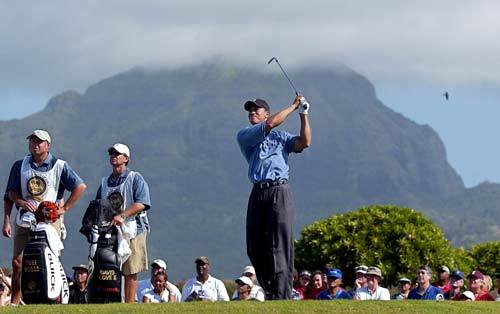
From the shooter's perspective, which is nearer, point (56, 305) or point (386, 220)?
point (56, 305)

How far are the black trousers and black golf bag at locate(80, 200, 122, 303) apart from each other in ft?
6.35

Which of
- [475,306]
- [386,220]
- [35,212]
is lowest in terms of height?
[475,306]

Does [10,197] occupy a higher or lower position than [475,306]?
higher

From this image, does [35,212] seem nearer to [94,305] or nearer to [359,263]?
[94,305]

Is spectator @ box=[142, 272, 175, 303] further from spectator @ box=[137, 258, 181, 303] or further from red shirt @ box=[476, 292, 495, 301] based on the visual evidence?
red shirt @ box=[476, 292, 495, 301]

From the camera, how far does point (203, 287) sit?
21859 millimetres

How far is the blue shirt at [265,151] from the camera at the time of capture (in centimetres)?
1717

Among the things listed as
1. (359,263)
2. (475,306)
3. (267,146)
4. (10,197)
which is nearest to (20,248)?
(10,197)

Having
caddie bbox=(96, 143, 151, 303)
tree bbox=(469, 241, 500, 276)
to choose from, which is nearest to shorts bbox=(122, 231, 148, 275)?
caddie bbox=(96, 143, 151, 303)

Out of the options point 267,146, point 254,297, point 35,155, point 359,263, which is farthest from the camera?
point 359,263

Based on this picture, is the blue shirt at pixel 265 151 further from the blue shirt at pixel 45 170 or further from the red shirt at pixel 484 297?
the red shirt at pixel 484 297

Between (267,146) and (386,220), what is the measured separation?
44.1 feet

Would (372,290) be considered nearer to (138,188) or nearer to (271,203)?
(138,188)

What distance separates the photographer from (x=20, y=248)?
18562 millimetres
